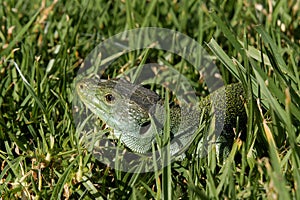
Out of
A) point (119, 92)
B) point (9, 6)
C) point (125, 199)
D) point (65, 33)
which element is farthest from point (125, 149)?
point (9, 6)

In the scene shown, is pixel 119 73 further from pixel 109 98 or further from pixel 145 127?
pixel 145 127

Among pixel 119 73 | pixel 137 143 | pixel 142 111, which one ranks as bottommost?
pixel 137 143

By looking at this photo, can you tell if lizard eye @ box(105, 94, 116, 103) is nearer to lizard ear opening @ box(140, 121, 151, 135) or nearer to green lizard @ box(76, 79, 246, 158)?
green lizard @ box(76, 79, 246, 158)

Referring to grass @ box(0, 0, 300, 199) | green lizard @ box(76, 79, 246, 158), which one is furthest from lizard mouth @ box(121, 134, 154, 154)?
grass @ box(0, 0, 300, 199)

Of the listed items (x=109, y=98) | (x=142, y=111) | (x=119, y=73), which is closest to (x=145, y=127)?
(x=142, y=111)

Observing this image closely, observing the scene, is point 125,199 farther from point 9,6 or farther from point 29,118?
point 9,6
